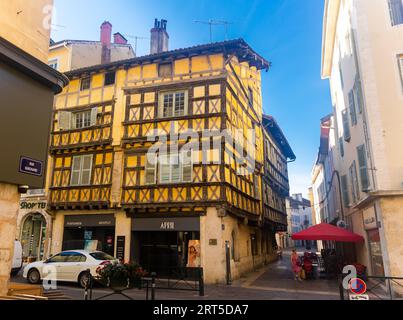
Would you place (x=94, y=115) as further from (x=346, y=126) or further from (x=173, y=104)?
(x=346, y=126)

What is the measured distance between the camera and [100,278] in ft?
29.7

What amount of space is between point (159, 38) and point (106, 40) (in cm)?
432

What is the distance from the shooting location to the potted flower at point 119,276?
9.01 m

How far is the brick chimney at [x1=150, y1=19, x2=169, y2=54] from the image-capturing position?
800 inches

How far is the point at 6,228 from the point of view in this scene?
5508 mm

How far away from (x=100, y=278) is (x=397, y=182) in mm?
9775

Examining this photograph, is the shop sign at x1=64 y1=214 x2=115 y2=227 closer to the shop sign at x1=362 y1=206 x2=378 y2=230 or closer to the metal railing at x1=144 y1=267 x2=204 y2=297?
the metal railing at x1=144 y1=267 x2=204 y2=297

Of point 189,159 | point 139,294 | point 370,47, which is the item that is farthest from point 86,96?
point 370,47

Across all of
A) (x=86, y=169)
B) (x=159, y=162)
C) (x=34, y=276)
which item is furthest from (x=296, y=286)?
(x=86, y=169)

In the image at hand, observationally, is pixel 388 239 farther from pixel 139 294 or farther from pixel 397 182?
pixel 139 294

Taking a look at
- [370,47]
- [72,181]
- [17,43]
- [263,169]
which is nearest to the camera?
[17,43]

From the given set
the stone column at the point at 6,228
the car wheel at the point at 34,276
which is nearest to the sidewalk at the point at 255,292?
the car wheel at the point at 34,276

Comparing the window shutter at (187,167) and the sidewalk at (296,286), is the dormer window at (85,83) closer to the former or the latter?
the window shutter at (187,167)

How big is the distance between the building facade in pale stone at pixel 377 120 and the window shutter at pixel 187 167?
23.3 ft
